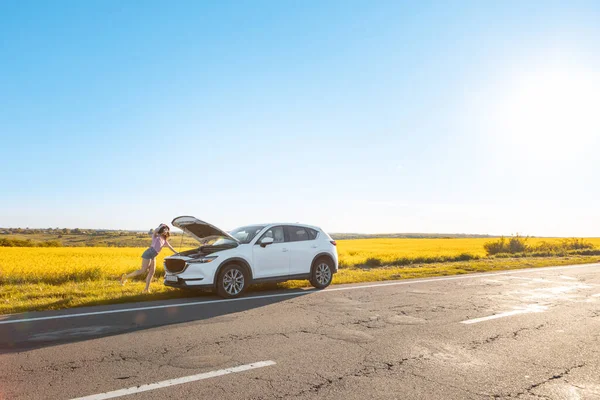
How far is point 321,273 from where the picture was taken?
12.1 metres

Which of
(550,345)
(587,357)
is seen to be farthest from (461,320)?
(587,357)

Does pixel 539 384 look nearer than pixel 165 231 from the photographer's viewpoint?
Yes

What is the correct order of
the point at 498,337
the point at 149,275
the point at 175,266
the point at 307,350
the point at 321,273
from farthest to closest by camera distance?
the point at 321,273
the point at 149,275
the point at 175,266
the point at 498,337
the point at 307,350

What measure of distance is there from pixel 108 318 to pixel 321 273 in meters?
5.75

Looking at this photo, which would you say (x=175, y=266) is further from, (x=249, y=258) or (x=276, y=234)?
(x=276, y=234)

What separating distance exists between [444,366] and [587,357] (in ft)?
6.84

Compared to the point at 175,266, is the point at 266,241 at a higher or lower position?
higher

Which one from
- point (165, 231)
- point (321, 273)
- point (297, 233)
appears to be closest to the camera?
point (165, 231)

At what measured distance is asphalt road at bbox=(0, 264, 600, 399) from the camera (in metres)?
4.56

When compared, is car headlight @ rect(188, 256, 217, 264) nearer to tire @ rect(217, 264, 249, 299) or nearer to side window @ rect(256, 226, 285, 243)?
tire @ rect(217, 264, 249, 299)

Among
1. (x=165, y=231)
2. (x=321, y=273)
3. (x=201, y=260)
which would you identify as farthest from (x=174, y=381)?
(x=321, y=273)

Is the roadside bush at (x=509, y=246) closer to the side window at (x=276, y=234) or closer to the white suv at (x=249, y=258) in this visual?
the white suv at (x=249, y=258)

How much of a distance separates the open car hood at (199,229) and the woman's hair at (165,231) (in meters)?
0.51

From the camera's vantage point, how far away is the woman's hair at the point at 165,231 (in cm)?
1125
